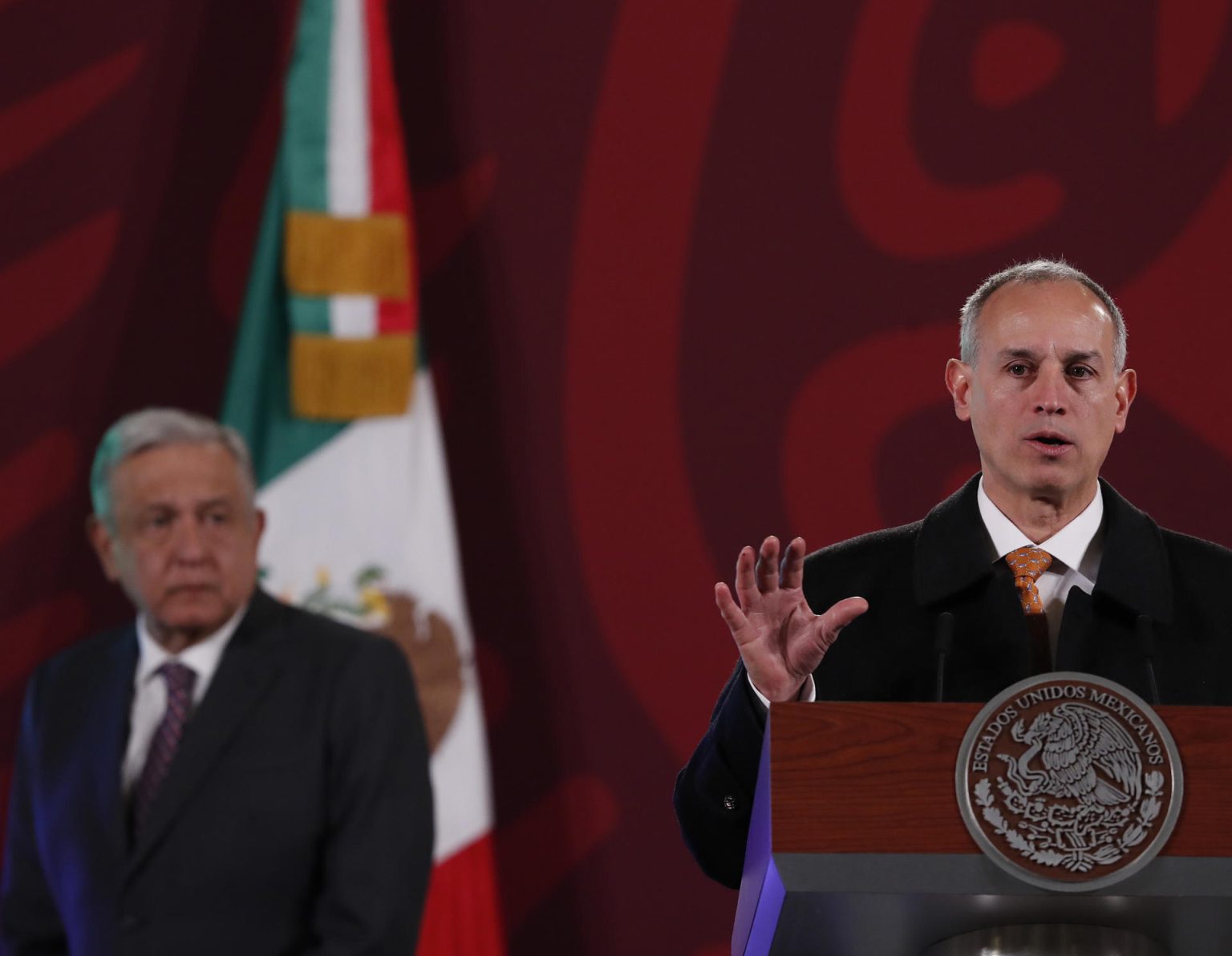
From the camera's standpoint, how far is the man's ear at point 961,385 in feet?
7.82

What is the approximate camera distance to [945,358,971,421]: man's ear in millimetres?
2385

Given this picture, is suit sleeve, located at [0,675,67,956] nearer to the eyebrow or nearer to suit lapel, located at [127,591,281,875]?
suit lapel, located at [127,591,281,875]

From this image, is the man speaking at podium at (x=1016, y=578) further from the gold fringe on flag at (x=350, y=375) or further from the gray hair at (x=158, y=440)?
the gold fringe on flag at (x=350, y=375)

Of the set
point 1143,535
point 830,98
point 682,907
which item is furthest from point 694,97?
point 1143,535

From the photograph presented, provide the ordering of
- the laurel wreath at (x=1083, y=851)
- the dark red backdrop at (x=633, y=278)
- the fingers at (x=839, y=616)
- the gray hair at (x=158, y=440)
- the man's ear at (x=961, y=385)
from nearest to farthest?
the laurel wreath at (x=1083, y=851) < the fingers at (x=839, y=616) < the man's ear at (x=961, y=385) < the gray hair at (x=158, y=440) < the dark red backdrop at (x=633, y=278)

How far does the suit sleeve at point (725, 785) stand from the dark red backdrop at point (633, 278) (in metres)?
1.87

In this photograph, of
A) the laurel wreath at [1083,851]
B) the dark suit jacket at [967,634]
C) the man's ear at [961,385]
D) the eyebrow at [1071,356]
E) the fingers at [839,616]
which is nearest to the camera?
the laurel wreath at [1083,851]

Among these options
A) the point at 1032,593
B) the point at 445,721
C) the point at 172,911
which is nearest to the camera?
the point at 1032,593

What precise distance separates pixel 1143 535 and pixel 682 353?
2.03 m

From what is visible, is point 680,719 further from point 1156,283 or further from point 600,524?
point 1156,283

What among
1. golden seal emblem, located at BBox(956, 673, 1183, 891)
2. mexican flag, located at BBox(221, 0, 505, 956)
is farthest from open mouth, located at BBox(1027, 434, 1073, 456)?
mexican flag, located at BBox(221, 0, 505, 956)

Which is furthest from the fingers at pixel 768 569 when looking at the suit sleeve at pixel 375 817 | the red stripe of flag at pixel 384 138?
the red stripe of flag at pixel 384 138

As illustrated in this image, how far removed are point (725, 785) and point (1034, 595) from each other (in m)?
0.47

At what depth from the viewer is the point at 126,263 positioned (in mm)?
4109
